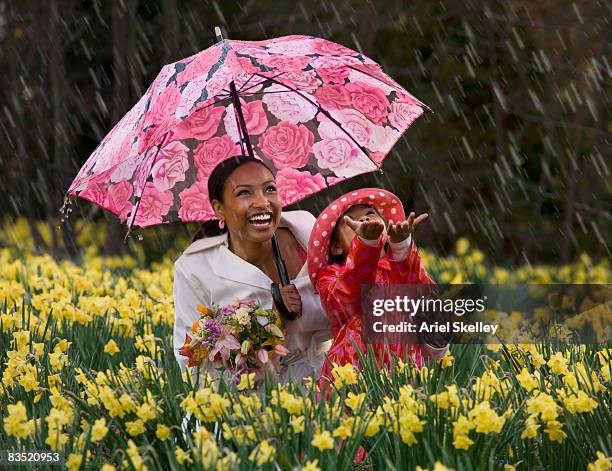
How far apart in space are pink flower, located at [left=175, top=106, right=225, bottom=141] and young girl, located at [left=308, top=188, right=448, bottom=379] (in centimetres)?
99

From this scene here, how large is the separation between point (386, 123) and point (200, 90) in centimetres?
103

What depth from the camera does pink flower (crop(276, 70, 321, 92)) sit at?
3938 mm

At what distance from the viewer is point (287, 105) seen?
440 centimetres

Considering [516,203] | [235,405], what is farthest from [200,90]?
[516,203]

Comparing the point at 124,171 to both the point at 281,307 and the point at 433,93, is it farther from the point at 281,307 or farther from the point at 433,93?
the point at 433,93

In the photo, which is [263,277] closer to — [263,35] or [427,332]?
[427,332]

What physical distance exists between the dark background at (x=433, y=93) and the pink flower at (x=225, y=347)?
5.71 m

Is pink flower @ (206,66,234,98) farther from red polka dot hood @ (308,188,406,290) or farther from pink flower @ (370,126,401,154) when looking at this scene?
pink flower @ (370,126,401,154)

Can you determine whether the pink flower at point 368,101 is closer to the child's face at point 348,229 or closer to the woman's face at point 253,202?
the woman's face at point 253,202

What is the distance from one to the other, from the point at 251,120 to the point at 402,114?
0.66 metres

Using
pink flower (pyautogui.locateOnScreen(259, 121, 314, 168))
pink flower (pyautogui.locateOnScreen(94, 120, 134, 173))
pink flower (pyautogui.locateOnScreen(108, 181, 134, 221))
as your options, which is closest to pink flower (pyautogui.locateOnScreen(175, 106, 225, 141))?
pink flower (pyautogui.locateOnScreen(259, 121, 314, 168))

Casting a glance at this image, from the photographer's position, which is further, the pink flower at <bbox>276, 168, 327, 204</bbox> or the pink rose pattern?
the pink flower at <bbox>276, 168, 327, 204</bbox>

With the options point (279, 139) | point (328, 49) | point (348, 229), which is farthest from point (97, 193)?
point (348, 229)

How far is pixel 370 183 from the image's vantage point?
11219mm
